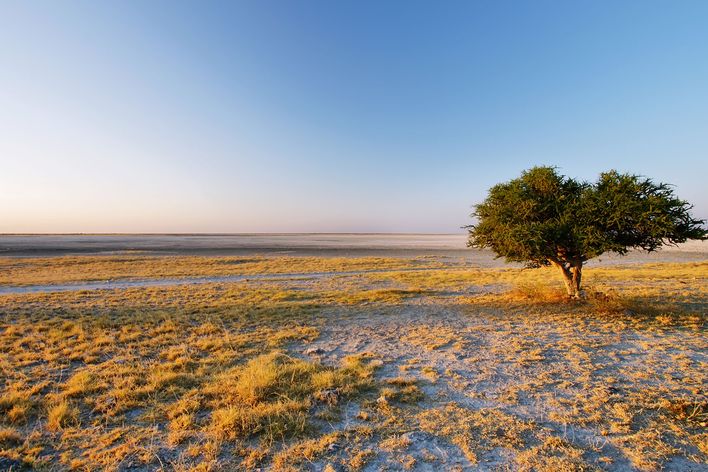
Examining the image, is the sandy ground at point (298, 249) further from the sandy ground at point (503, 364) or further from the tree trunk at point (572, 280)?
the sandy ground at point (503, 364)

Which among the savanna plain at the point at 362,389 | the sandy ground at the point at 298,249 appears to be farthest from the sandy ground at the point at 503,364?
the sandy ground at the point at 298,249

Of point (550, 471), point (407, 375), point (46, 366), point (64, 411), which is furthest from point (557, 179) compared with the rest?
point (46, 366)

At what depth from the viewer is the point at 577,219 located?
13.7 m

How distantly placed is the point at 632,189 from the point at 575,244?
275cm

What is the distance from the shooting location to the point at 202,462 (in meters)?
4.50

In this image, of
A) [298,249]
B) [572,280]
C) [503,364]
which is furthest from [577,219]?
[298,249]

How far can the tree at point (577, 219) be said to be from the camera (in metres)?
12.5

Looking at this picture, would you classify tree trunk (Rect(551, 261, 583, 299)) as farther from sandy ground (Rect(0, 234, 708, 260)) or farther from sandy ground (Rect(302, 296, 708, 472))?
sandy ground (Rect(0, 234, 708, 260))

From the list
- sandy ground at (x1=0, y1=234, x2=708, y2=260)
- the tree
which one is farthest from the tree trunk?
sandy ground at (x1=0, y1=234, x2=708, y2=260)

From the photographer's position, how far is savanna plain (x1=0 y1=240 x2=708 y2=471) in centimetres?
469

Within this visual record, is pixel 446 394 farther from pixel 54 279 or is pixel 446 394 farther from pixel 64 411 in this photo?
pixel 54 279

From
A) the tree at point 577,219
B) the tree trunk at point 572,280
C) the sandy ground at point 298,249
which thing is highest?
the tree at point 577,219

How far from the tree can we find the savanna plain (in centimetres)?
227

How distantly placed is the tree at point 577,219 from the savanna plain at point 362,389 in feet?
7.44
